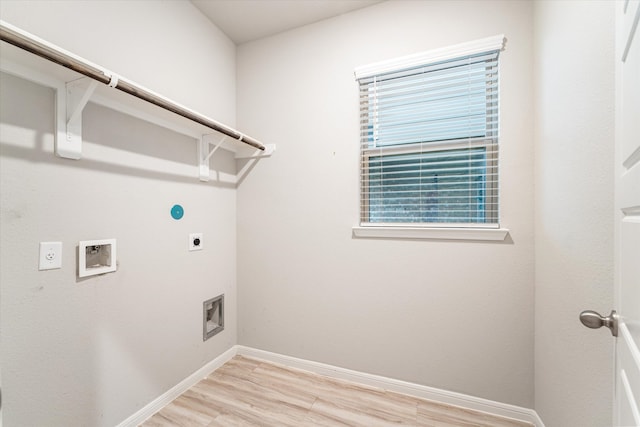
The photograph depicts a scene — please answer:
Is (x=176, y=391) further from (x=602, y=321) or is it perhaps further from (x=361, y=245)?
(x=602, y=321)

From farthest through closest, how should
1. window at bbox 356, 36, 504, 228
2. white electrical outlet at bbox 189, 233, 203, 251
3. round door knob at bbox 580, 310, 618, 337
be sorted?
white electrical outlet at bbox 189, 233, 203, 251 → window at bbox 356, 36, 504, 228 → round door knob at bbox 580, 310, 618, 337

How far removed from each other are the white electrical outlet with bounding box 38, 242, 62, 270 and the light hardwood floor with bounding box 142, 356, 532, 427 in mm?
1006

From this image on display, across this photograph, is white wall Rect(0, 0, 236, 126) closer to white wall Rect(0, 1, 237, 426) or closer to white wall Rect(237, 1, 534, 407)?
white wall Rect(0, 1, 237, 426)

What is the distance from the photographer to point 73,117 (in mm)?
1213

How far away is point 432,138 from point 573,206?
0.83 m

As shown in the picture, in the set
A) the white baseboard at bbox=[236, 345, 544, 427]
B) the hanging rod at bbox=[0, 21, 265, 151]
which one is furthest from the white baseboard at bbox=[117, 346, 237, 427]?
the hanging rod at bbox=[0, 21, 265, 151]

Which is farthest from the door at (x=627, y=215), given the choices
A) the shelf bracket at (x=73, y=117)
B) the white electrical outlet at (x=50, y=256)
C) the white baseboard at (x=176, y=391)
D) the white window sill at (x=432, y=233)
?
the white baseboard at (x=176, y=391)

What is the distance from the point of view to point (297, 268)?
208 cm

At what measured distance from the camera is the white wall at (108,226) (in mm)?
1120

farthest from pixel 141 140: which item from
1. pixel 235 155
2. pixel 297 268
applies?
pixel 297 268

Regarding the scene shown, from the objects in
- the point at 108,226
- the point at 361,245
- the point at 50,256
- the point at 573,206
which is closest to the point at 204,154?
the point at 108,226

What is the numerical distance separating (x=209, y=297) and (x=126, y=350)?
0.59 m

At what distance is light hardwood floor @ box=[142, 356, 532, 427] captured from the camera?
1561 mm

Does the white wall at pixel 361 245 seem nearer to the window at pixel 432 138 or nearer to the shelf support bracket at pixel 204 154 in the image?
the window at pixel 432 138
